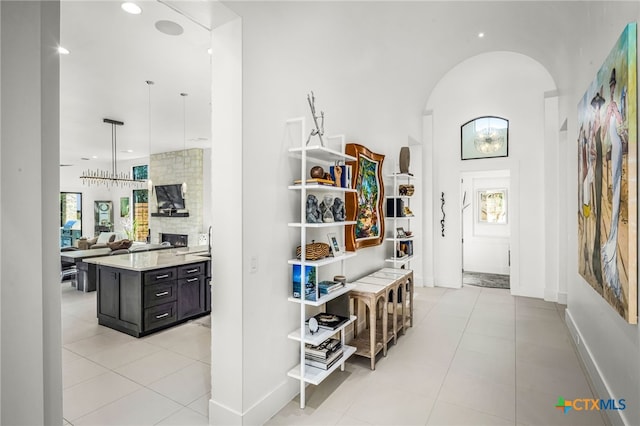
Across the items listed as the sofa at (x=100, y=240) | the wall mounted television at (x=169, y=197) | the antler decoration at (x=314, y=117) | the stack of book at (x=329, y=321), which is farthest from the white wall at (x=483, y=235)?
the sofa at (x=100, y=240)

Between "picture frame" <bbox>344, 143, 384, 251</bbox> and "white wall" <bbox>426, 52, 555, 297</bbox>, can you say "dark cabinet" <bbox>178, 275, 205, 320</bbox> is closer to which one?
"picture frame" <bbox>344, 143, 384, 251</bbox>

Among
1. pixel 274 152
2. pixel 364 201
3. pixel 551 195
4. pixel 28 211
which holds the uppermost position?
pixel 274 152

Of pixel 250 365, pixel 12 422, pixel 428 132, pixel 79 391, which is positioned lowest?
pixel 79 391

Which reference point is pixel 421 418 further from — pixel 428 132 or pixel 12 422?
pixel 428 132

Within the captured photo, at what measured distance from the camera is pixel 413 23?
3.96 metres

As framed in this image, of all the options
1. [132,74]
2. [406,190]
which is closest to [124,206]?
[132,74]

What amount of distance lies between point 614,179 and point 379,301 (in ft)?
6.92

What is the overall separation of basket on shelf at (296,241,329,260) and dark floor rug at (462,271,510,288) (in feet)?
16.2

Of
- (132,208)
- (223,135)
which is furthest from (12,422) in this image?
(132,208)

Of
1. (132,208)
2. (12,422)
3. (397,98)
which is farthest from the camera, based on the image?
(132,208)

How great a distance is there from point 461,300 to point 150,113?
6.35 m

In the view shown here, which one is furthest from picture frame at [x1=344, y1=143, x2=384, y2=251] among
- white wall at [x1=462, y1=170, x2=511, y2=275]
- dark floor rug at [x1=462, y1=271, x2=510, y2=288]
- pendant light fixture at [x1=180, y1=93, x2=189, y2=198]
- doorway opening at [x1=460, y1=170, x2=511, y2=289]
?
white wall at [x1=462, y1=170, x2=511, y2=275]

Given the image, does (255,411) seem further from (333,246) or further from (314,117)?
(314,117)

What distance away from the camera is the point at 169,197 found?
9914mm
